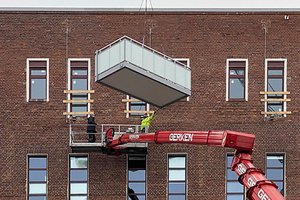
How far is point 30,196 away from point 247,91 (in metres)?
10.6

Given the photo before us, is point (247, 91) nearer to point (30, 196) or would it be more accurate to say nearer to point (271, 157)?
point (271, 157)

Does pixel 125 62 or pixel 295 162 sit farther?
pixel 295 162

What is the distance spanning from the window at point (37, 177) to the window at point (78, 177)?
3.75 ft

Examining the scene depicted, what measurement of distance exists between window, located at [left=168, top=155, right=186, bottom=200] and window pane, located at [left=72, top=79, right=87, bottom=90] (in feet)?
16.3

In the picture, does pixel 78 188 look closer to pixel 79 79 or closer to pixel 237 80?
pixel 79 79

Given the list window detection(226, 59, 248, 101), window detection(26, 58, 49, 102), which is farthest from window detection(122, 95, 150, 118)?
window detection(226, 59, 248, 101)

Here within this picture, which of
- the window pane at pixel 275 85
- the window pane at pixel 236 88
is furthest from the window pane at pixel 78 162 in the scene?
the window pane at pixel 275 85

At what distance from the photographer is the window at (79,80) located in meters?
29.8

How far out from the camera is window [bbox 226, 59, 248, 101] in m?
30.0

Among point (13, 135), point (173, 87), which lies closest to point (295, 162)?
point (173, 87)

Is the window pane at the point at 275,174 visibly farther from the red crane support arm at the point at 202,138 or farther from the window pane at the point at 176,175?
the red crane support arm at the point at 202,138

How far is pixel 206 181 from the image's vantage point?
29219 millimetres

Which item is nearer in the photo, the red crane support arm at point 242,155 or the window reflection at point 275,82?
the red crane support arm at point 242,155

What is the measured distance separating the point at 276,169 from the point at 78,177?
28.6 ft
